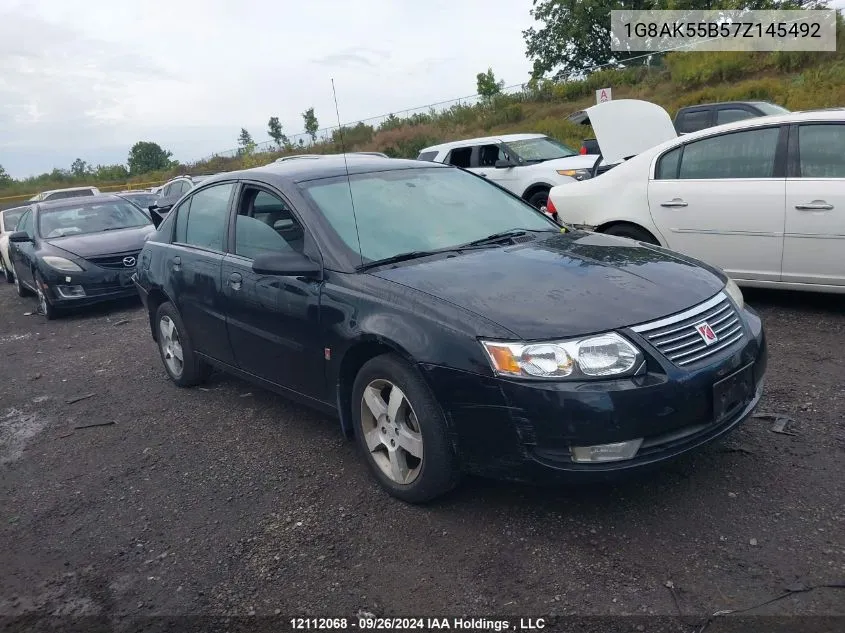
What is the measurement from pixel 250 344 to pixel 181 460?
82cm

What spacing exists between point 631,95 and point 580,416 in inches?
1123

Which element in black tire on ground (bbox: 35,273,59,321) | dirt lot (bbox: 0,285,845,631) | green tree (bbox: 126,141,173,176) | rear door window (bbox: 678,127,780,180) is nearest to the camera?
dirt lot (bbox: 0,285,845,631)

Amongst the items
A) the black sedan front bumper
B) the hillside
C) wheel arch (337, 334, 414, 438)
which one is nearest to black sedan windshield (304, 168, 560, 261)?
wheel arch (337, 334, 414, 438)

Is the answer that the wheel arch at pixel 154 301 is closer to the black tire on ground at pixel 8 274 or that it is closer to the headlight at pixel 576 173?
the headlight at pixel 576 173

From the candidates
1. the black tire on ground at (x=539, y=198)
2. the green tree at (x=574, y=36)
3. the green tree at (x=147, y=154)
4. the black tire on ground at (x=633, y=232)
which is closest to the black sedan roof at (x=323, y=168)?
the black tire on ground at (x=633, y=232)

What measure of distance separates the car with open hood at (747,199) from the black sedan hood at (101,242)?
6125mm

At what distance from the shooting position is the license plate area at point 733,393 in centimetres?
314

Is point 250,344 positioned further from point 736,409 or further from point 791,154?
point 791,154

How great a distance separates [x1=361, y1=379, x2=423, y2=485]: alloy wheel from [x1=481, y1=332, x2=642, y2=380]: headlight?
1.96ft

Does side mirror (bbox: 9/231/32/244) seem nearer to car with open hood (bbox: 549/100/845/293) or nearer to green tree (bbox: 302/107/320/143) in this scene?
green tree (bbox: 302/107/320/143)

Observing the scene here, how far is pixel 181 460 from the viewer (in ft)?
14.8

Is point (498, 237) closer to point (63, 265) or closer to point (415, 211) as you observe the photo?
point (415, 211)

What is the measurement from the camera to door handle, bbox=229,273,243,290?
4531 mm

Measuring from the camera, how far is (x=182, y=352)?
5.61 meters
